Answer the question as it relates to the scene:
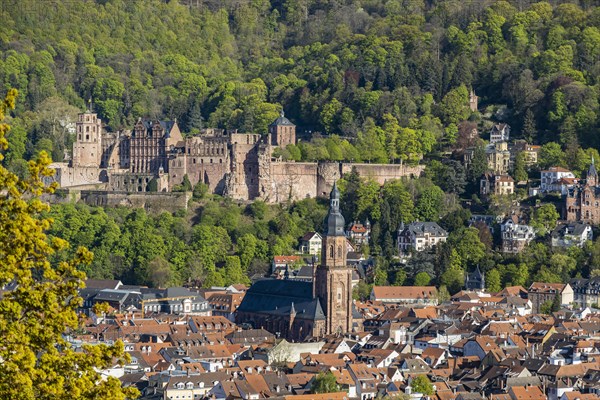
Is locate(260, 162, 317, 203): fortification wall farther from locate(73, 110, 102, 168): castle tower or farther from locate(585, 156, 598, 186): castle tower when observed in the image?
locate(585, 156, 598, 186): castle tower

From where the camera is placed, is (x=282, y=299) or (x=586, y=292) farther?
(x=586, y=292)

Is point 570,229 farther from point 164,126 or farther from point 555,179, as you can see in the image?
point 164,126

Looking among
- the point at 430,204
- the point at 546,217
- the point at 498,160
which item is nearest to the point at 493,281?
the point at 546,217

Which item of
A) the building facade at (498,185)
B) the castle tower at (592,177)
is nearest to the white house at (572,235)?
the castle tower at (592,177)

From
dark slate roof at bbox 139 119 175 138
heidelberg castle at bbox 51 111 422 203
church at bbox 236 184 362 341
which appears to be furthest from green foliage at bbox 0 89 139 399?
dark slate roof at bbox 139 119 175 138

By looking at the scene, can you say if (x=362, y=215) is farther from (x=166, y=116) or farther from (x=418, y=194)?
(x=166, y=116)

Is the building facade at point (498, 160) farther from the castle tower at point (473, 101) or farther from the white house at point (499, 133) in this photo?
the castle tower at point (473, 101)

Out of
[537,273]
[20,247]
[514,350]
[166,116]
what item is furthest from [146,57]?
[20,247]
